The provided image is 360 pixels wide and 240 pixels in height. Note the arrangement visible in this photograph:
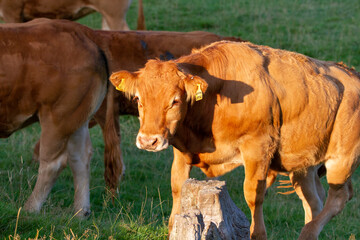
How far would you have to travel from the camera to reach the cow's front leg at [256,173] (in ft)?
19.6

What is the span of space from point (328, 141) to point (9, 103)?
3.40 meters

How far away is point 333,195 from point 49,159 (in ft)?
10.4

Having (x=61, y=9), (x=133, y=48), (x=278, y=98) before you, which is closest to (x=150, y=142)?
(x=278, y=98)

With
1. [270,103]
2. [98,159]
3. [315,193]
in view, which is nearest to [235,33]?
[98,159]

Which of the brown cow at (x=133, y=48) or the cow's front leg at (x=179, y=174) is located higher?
the cow's front leg at (x=179, y=174)

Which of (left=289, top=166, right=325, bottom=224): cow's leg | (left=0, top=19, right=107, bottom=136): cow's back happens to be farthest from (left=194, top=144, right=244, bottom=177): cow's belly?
(left=0, top=19, right=107, bottom=136): cow's back

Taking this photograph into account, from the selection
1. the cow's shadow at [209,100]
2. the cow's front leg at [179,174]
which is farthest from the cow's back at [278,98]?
the cow's front leg at [179,174]

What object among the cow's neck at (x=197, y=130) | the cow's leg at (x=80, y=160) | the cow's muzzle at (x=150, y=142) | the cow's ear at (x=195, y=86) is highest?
the cow's ear at (x=195, y=86)

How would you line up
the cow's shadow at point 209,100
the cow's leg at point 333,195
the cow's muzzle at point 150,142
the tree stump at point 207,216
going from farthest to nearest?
the cow's leg at point 333,195, the cow's shadow at point 209,100, the cow's muzzle at point 150,142, the tree stump at point 207,216

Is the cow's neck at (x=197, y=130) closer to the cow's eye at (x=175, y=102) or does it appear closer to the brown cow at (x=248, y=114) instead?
the brown cow at (x=248, y=114)

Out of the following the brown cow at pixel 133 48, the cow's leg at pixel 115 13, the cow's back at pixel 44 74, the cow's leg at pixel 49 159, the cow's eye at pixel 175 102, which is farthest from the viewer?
the cow's leg at pixel 115 13

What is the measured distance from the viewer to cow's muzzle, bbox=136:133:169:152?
5316mm

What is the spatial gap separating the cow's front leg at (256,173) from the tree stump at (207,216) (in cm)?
139

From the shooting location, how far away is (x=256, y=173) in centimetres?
600
